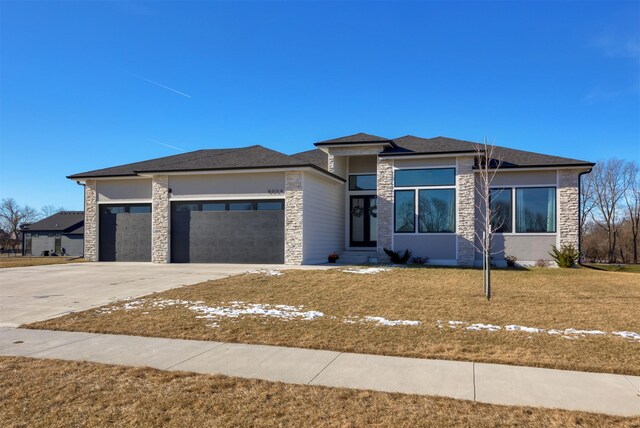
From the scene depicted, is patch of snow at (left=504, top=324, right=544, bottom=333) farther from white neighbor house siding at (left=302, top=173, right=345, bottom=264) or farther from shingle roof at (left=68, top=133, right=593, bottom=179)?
shingle roof at (left=68, top=133, right=593, bottom=179)

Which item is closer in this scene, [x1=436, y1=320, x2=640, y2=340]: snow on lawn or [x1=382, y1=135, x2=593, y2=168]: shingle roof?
[x1=436, y1=320, x2=640, y2=340]: snow on lawn

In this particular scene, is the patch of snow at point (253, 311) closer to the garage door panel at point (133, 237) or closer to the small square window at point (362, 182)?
the garage door panel at point (133, 237)

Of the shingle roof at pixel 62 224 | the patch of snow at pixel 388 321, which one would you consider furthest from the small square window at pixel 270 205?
the shingle roof at pixel 62 224

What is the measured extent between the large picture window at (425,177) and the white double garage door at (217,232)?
544cm

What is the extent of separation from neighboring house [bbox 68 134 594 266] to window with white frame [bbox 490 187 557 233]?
0.04 meters

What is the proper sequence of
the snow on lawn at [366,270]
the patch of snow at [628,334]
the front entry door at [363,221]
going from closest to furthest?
the patch of snow at [628,334] < the snow on lawn at [366,270] < the front entry door at [363,221]

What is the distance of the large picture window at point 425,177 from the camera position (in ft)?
64.7

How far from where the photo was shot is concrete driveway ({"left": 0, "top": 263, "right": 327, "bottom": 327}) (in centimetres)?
917

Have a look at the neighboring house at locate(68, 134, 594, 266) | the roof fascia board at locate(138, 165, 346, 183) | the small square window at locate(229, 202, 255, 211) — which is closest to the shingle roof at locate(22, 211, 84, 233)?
the neighboring house at locate(68, 134, 594, 266)

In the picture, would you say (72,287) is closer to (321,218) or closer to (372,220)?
(321,218)

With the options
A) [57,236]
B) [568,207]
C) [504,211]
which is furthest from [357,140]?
[57,236]

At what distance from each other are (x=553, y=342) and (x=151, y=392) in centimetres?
522

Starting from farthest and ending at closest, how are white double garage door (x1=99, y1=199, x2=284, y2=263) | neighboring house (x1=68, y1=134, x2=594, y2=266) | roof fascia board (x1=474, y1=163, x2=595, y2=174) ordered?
white double garage door (x1=99, y1=199, x2=284, y2=263) → neighboring house (x1=68, y1=134, x2=594, y2=266) → roof fascia board (x1=474, y1=163, x2=595, y2=174)

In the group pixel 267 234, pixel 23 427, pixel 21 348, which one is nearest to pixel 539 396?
pixel 23 427
